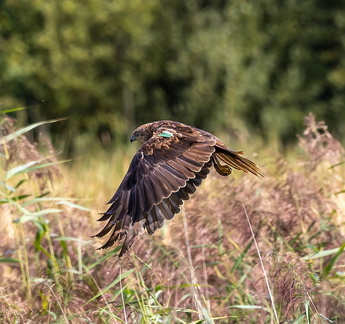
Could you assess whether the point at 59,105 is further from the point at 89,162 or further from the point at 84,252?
the point at 84,252

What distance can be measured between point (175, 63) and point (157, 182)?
53.5 feet

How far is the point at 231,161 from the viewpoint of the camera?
14.3 ft

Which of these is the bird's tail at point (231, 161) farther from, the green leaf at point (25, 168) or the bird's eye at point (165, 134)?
the green leaf at point (25, 168)

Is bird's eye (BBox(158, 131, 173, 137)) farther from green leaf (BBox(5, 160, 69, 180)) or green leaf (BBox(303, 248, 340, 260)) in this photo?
green leaf (BBox(303, 248, 340, 260))

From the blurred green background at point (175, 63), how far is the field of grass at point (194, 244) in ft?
41.6

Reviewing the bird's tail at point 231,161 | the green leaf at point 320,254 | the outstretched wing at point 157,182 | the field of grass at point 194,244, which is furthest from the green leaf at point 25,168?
the green leaf at point 320,254

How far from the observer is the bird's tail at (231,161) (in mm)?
4207

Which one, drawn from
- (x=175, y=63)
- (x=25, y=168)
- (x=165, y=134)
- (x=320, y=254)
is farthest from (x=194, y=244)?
(x=175, y=63)

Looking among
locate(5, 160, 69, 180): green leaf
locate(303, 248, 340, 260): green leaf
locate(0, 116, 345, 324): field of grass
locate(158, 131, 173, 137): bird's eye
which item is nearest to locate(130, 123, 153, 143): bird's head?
locate(0, 116, 345, 324): field of grass

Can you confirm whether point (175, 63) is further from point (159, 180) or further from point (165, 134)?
point (159, 180)

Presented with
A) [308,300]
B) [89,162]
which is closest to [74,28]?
[89,162]

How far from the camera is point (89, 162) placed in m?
8.80

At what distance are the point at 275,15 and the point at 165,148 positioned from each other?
17405mm

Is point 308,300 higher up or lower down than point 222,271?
higher up
